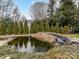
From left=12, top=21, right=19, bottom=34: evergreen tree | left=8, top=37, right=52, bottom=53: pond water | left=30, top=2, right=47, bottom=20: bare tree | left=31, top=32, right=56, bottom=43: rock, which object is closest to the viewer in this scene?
left=8, top=37, right=52, bottom=53: pond water

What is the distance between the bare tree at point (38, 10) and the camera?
23.5 meters

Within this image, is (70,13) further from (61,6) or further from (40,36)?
(40,36)

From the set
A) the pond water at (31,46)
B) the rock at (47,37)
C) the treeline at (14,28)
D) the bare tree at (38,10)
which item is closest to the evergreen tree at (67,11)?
the bare tree at (38,10)

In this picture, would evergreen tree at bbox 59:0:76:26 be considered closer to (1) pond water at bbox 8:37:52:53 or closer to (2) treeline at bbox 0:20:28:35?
(2) treeline at bbox 0:20:28:35

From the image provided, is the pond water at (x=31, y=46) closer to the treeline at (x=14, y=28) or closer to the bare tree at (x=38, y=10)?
the treeline at (x=14, y=28)

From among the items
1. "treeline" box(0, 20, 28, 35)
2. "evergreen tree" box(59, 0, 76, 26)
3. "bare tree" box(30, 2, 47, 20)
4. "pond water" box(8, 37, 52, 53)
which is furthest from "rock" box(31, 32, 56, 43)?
"bare tree" box(30, 2, 47, 20)

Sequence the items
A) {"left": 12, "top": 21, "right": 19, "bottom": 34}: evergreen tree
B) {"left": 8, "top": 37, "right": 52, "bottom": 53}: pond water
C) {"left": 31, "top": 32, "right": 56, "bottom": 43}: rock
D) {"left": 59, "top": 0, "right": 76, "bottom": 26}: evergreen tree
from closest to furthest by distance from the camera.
→ {"left": 8, "top": 37, "right": 52, "bottom": 53}: pond water
{"left": 31, "top": 32, "right": 56, "bottom": 43}: rock
{"left": 12, "top": 21, "right": 19, "bottom": 34}: evergreen tree
{"left": 59, "top": 0, "right": 76, "bottom": 26}: evergreen tree

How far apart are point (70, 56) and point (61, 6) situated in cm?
1862

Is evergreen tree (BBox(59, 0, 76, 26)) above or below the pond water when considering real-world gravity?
above

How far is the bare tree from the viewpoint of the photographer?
77.0ft

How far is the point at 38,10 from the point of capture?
77.1 feet

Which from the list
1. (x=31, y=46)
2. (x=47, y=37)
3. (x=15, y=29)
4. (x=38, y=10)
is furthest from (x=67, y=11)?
(x=31, y=46)

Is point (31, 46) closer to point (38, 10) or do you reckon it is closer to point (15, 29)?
point (15, 29)

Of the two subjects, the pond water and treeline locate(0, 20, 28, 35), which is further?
treeline locate(0, 20, 28, 35)
